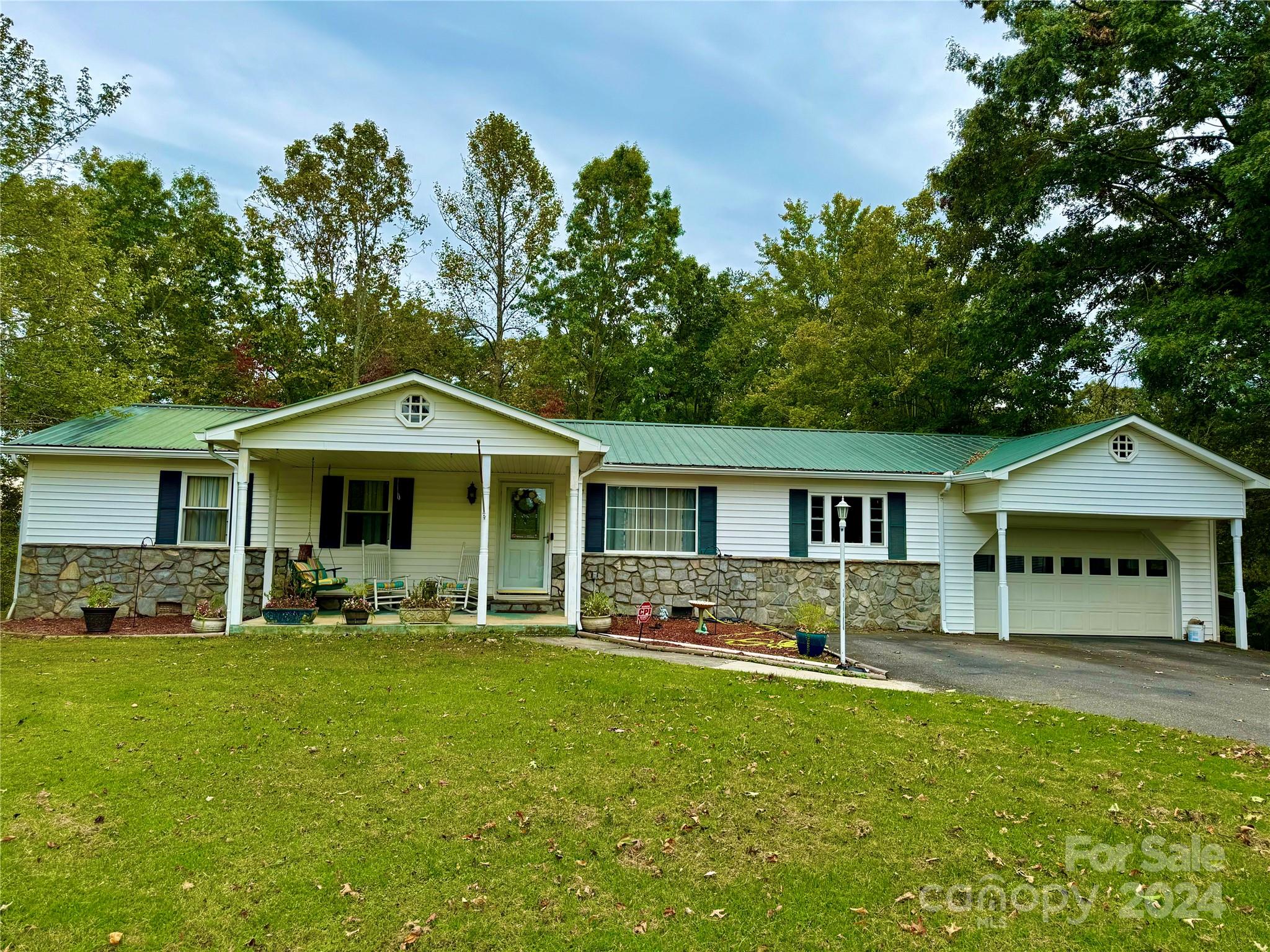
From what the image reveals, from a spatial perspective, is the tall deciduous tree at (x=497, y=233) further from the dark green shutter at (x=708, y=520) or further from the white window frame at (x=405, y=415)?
the white window frame at (x=405, y=415)

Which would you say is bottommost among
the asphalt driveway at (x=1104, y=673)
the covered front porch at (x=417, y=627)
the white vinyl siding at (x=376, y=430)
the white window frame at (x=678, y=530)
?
the asphalt driveway at (x=1104, y=673)

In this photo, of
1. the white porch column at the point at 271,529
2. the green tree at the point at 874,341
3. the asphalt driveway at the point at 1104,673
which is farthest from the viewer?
the green tree at the point at 874,341

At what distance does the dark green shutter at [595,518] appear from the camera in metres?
12.5

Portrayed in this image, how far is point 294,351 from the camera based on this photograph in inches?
812

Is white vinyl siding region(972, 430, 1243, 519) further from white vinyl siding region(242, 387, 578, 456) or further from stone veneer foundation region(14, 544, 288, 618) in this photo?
stone veneer foundation region(14, 544, 288, 618)

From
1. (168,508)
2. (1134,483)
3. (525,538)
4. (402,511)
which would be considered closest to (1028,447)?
(1134,483)

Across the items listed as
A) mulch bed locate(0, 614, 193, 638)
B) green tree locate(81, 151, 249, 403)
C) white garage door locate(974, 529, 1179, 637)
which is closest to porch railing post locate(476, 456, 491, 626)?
mulch bed locate(0, 614, 193, 638)

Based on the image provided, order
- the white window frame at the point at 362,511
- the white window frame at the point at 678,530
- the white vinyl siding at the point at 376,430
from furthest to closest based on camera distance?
the white window frame at the point at 678,530
the white window frame at the point at 362,511
the white vinyl siding at the point at 376,430

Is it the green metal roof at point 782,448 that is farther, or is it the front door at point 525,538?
the green metal roof at point 782,448

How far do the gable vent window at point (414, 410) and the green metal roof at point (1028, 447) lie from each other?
9.91 meters

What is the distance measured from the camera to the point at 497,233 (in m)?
20.8

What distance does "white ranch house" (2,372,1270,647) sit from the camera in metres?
11.5

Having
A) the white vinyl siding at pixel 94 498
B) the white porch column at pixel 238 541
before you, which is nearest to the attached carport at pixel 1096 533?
the white porch column at pixel 238 541

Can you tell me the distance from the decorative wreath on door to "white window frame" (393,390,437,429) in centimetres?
310
